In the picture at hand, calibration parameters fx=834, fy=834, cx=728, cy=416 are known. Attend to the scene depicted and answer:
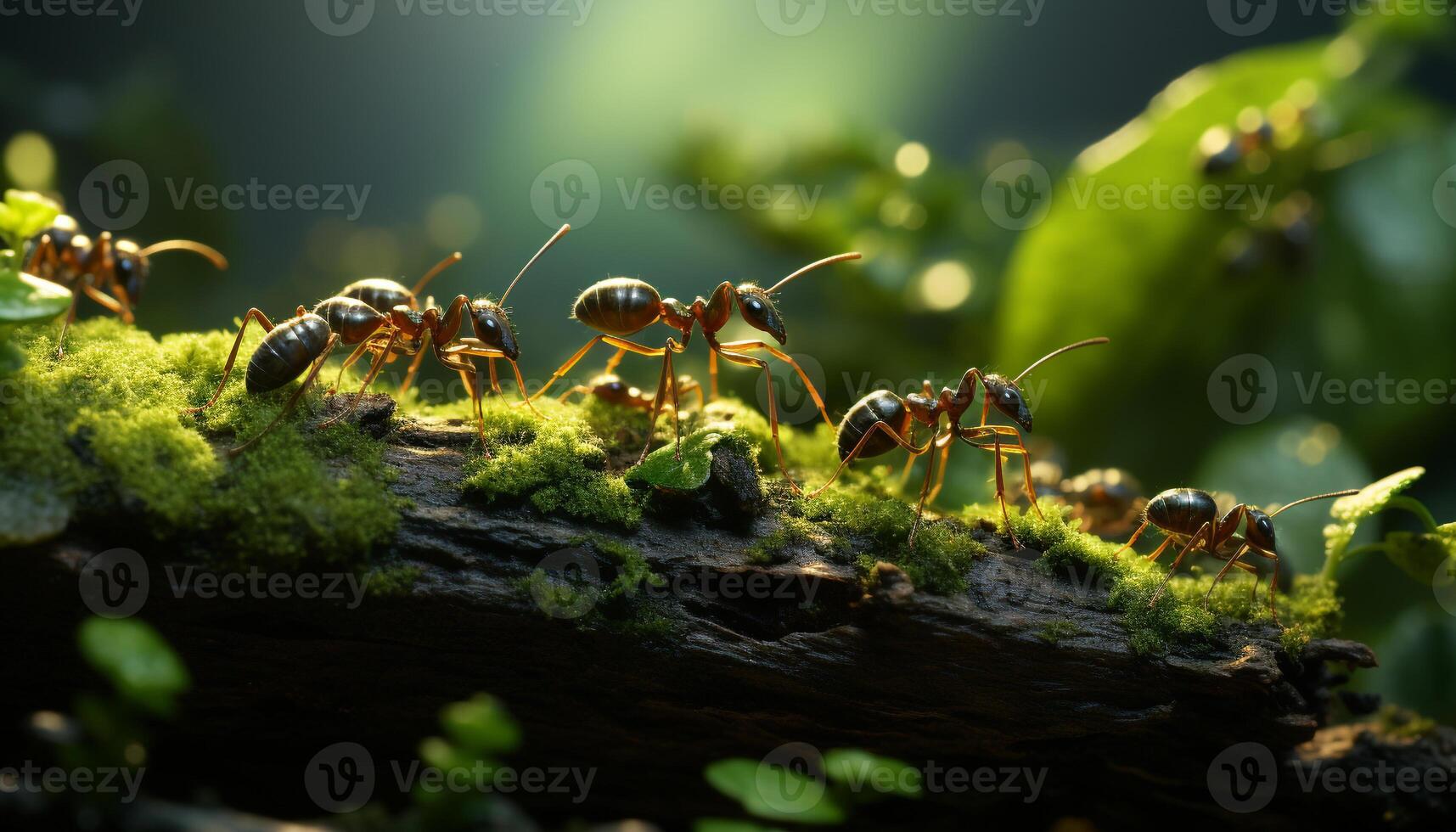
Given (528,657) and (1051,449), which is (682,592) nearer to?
(528,657)

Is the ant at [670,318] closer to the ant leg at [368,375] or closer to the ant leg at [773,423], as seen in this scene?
the ant leg at [773,423]

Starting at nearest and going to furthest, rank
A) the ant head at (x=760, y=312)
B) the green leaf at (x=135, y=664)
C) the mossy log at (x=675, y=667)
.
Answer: the green leaf at (x=135, y=664) < the mossy log at (x=675, y=667) < the ant head at (x=760, y=312)

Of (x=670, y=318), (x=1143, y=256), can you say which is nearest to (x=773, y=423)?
(x=670, y=318)

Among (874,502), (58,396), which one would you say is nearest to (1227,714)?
(874,502)

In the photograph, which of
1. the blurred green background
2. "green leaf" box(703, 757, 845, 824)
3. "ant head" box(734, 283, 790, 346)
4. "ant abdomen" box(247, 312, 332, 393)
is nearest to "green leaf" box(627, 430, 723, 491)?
"ant head" box(734, 283, 790, 346)

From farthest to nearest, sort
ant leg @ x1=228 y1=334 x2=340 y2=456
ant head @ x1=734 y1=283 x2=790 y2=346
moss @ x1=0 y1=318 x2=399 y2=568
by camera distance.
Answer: ant head @ x1=734 y1=283 x2=790 y2=346, ant leg @ x1=228 y1=334 x2=340 y2=456, moss @ x1=0 y1=318 x2=399 y2=568

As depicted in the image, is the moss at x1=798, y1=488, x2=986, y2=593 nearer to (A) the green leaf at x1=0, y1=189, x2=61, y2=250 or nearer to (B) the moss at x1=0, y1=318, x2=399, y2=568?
(B) the moss at x1=0, y1=318, x2=399, y2=568

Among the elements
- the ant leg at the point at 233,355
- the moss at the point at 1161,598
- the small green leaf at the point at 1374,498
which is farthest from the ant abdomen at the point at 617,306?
the small green leaf at the point at 1374,498
